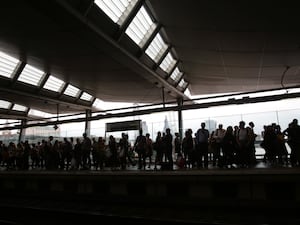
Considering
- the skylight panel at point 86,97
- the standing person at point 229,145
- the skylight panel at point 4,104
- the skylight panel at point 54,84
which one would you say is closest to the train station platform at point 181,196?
the standing person at point 229,145

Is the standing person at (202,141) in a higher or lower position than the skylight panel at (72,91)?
lower

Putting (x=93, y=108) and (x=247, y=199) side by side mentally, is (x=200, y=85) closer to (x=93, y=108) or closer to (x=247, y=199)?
(x=93, y=108)

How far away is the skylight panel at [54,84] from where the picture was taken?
20.7 metres

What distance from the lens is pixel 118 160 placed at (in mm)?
11805

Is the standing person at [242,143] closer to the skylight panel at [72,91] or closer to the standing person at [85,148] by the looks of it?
the standing person at [85,148]

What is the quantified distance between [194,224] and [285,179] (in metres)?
2.88

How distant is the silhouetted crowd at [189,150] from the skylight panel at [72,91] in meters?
9.53

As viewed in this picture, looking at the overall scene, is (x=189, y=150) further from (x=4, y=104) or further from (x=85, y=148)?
(x=4, y=104)

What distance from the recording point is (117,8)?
1109 centimetres

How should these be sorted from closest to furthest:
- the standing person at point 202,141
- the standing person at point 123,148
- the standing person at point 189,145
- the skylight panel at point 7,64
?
the standing person at point 202,141 < the standing person at point 189,145 < the standing person at point 123,148 < the skylight panel at point 7,64

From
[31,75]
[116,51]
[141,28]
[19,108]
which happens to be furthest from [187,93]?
[19,108]

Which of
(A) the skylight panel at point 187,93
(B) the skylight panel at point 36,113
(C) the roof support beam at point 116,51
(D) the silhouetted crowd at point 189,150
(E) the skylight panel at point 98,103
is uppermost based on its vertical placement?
(A) the skylight panel at point 187,93

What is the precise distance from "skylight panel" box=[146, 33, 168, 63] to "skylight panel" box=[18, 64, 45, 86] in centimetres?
861

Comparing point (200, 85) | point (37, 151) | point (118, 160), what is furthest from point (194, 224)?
point (200, 85)
